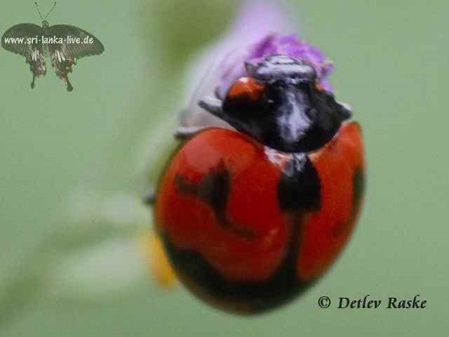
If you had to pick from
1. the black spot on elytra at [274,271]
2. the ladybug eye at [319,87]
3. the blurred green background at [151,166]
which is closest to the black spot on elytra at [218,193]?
the black spot on elytra at [274,271]

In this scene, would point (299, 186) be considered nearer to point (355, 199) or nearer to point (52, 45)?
point (355, 199)

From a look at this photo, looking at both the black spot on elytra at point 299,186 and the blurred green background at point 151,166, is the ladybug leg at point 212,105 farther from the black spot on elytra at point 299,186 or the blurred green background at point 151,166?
the black spot on elytra at point 299,186

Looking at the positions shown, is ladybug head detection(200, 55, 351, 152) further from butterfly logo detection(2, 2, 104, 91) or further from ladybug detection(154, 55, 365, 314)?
butterfly logo detection(2, 2, 104, 91)

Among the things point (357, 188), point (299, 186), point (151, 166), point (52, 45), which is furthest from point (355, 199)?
point (52, 45)

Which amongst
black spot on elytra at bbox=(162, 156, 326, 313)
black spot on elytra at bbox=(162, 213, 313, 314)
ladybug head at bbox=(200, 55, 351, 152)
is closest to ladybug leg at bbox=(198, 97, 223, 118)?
ladybug head at bbox=(200, 55, 351, 152)

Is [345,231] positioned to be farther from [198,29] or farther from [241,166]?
[198,29]
